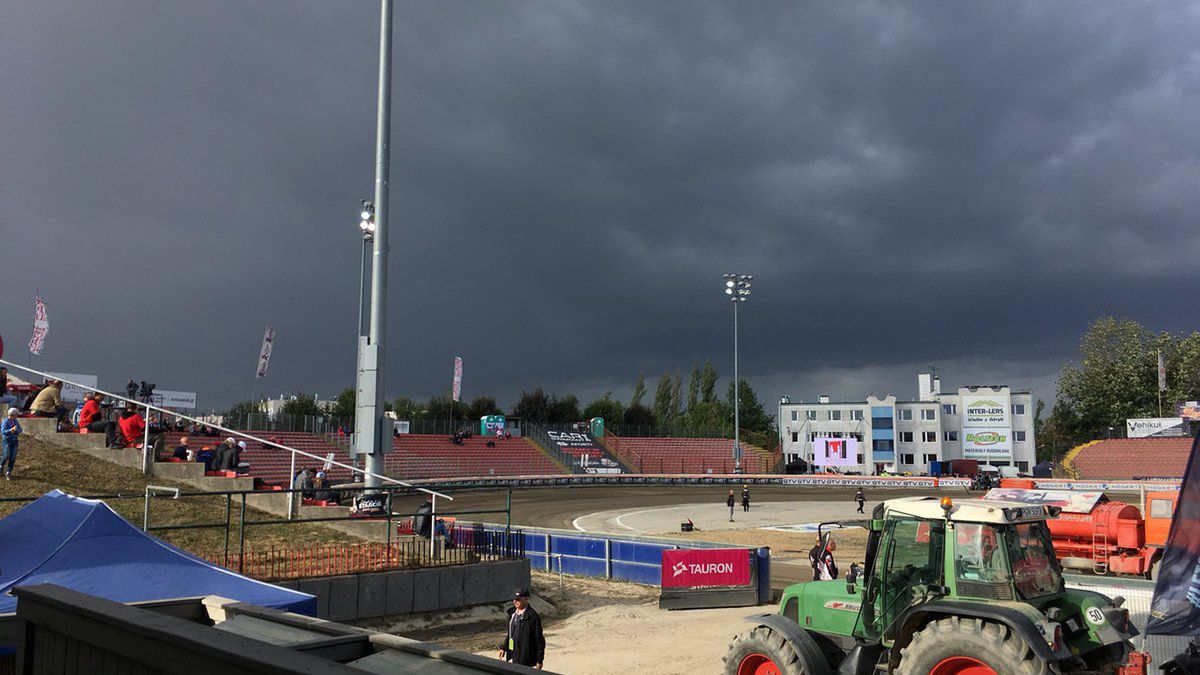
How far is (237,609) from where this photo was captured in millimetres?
6059

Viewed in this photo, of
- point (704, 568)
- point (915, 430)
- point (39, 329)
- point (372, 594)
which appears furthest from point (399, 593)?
point (915, 430)

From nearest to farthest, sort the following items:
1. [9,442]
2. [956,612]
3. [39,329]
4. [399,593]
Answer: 1. [956,612]
2. [399,593]
3. [9,442]
4. [39,329]

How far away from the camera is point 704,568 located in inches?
761

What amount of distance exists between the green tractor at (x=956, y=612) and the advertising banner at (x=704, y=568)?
1043cm

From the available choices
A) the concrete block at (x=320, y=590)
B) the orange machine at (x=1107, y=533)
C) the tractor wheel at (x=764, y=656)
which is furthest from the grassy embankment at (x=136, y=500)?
the orange machine at (x=1107, y=533)

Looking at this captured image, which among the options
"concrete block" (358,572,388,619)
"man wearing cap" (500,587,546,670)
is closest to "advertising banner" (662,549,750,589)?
"concrete block" (358,572,388,619)

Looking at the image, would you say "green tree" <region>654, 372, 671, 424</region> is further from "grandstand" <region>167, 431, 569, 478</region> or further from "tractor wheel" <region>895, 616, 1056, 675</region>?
"tractor wheel" <region>895, 616, 1056, 675</region>

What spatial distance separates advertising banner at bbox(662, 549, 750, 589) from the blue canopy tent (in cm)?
1069

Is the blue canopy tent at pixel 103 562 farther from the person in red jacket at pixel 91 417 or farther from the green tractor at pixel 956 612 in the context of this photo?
the person in red jacket at pixel 91 417

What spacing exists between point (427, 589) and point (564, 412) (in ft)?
322

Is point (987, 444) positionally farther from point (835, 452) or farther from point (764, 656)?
point (764, 656)

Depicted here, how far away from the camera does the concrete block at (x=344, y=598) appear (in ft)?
50.0

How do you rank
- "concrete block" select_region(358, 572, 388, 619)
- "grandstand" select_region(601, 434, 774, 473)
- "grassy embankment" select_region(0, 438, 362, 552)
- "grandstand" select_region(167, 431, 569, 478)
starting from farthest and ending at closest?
"grandstand" select_region(601, 434, 774, 473) < "grandstand" select_region(167, 431, 569, 478) < "grassy embankment" select_region(0, 438, 362, 552) < "concrete block" select_region(358, 572, 388, 619)

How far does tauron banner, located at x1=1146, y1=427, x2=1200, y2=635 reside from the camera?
421 centimetres
